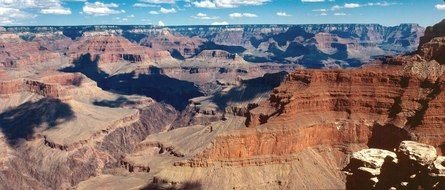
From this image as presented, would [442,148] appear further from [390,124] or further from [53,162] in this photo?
[53,162]

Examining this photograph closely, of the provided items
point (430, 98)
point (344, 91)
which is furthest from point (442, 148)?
→ point (344, 91)

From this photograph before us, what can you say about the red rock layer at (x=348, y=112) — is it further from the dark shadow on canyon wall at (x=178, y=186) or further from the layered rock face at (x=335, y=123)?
the dark shadow on canyon wall at (x=178, y=186)

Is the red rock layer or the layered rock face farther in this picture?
the red rock layer

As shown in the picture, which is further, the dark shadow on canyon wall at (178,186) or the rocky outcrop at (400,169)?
the dark shadow on canyon wall at (178,186)

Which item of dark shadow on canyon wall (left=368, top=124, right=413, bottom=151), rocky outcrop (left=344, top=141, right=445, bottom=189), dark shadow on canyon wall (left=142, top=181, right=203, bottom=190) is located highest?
rocky outcrop (left=344, top=141, right=445, bottom=189)

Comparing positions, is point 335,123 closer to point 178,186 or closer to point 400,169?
point 178,186

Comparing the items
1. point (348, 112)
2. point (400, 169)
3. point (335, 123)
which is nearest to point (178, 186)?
point (335, 123)

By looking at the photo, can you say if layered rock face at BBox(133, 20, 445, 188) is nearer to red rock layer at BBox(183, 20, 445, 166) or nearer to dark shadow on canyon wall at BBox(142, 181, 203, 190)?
red rock layer at BBox(183, 20, 445, 166)

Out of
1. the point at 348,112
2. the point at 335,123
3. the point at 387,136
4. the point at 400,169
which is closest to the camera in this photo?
the point at 400,169

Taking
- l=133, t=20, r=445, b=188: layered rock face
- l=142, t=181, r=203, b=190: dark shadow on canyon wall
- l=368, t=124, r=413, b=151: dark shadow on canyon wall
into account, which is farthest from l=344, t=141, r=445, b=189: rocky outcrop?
l=142, t=181, r=203, b=190: dark shadow on canyon wall

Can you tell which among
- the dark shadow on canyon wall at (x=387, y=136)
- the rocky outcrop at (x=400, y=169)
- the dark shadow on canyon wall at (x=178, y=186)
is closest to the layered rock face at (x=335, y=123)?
the dark shadow on canyon wall at (x=387, y=136)
